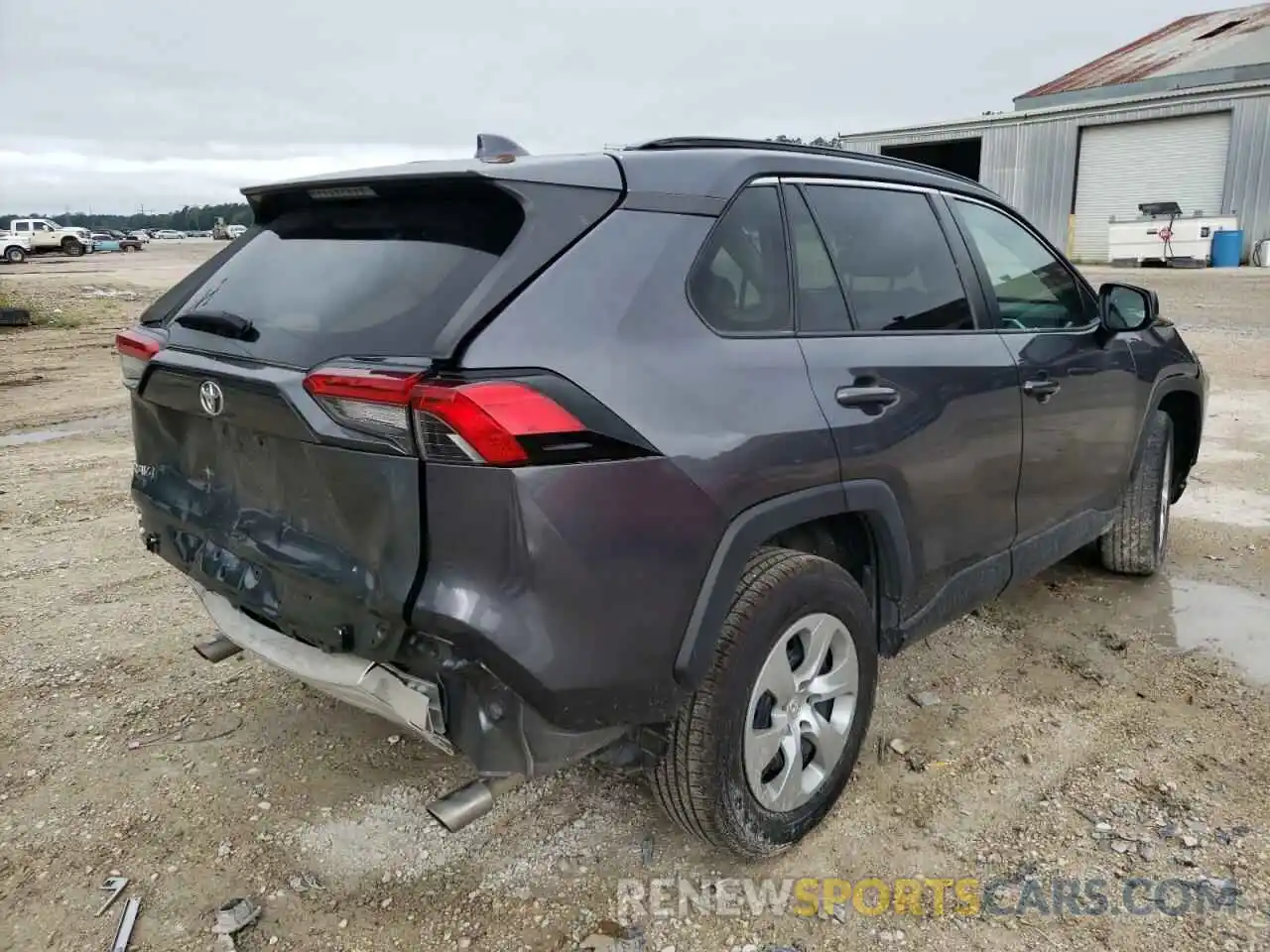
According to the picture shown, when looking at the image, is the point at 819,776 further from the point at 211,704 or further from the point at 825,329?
the point at 211,704

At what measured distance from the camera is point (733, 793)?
2.34 metres

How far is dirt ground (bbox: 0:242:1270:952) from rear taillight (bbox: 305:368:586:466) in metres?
1.25

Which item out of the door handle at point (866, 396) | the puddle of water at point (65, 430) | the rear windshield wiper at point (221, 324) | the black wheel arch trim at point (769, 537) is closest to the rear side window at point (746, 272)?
the door handle at point (866, 396)

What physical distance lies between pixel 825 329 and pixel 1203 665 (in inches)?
87.9

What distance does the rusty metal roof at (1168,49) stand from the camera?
2898 centimetres

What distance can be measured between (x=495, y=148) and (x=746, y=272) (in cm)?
85

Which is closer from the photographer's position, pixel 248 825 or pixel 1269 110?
pixel 248 825

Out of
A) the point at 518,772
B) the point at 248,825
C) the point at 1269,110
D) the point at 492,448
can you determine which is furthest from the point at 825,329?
the point at 1269,110

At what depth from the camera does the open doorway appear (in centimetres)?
3256

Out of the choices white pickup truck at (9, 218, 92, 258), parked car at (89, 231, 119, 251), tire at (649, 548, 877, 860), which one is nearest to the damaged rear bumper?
tire at (649, 548, 877, 860)

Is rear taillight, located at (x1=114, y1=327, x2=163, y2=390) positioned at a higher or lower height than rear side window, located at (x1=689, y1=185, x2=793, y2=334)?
lower

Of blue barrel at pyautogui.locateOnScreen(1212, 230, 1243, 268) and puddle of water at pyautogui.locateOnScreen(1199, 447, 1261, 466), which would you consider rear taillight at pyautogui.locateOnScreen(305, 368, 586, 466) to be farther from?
blue barrel at pyautogui.locateOnScreen(1212, 230, 1243, 268)

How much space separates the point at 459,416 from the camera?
6.12 ft

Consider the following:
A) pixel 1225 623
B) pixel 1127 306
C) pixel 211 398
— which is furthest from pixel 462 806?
pixel 1225 623
